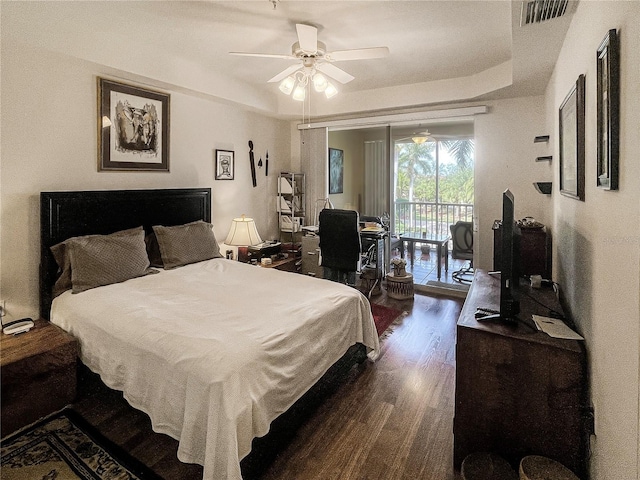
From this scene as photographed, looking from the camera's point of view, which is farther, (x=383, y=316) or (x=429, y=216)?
(x=429, y=216)

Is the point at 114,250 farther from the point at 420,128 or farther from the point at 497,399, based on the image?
the point at 420,128

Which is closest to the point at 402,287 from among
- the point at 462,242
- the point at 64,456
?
the point at 462,242

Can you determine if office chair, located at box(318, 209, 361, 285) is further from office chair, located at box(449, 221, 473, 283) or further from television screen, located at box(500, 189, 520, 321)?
television screen, located at box(500, 189, 520, 321)

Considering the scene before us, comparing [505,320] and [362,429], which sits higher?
[505,320]

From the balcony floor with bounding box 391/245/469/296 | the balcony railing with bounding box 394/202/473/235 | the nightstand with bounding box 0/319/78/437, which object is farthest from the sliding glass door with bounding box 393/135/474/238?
the nightstand with bounding box 0/319/78/437

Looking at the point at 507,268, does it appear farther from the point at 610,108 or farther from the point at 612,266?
the point at 610,108

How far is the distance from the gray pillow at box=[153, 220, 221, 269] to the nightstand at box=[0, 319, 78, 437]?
3.50 feet

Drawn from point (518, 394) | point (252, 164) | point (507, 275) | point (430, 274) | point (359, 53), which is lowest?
point (518, 394)

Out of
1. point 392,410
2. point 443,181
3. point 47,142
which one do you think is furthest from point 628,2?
point 443,181

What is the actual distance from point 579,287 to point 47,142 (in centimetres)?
354

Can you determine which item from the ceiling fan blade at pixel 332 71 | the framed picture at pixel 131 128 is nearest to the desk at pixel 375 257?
the ceiling fan blade at pixel 332 71

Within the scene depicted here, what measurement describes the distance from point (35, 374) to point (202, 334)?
106 cm

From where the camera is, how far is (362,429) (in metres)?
2.01

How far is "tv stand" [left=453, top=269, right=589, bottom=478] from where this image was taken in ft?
4.78
